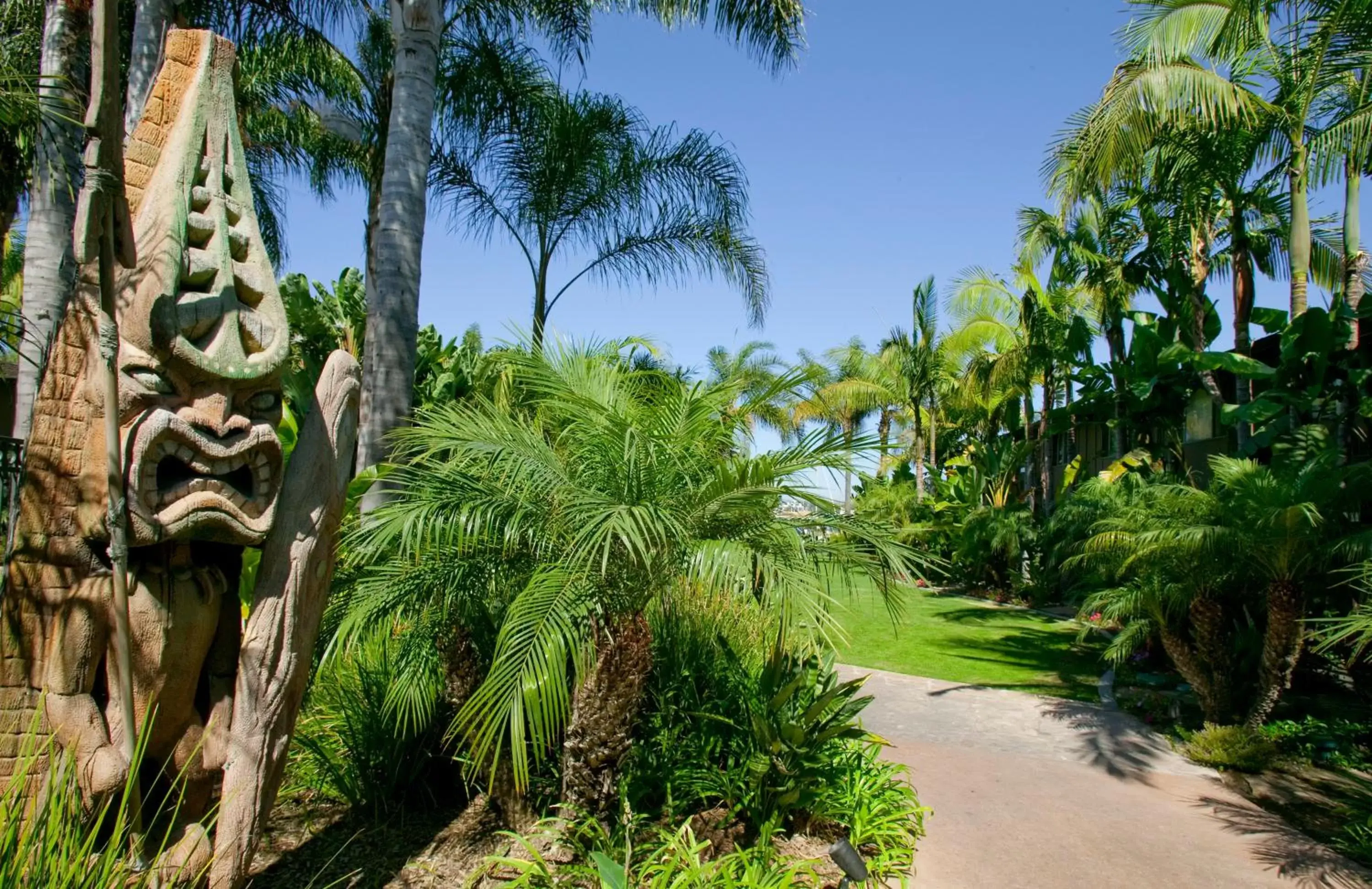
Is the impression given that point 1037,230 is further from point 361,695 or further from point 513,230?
point 361,695

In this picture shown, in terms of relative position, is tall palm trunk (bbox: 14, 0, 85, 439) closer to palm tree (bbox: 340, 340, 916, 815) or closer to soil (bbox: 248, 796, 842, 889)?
palm tree (bbox: 340, 340, 916, 815)

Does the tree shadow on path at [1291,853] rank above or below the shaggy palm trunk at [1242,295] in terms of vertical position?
below

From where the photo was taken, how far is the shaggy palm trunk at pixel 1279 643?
7.22m

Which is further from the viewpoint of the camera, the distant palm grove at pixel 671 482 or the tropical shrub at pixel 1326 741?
the tropical shrub at pixel 1326 741

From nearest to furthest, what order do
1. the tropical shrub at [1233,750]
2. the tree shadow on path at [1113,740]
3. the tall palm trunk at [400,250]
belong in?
the tall palm trunk at [400,250] → the tropical shrub at [1233,750] → the tree shadow on path at [1113,740]

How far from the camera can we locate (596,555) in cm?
455

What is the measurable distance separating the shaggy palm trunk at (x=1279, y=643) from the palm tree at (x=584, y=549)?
444 centimetres

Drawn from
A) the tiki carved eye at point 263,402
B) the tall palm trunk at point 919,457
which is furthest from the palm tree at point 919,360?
the tiki carved eye at point 263,402

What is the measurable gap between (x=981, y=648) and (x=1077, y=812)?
6.87 meters

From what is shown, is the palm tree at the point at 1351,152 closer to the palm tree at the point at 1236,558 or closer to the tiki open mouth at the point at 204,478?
the palm tree at the point at 1236,558

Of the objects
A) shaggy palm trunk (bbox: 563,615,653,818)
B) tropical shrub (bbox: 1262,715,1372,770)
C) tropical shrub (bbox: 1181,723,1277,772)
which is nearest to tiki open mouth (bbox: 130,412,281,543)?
shaggy palm trunk (bbox: 563,615,653,818)

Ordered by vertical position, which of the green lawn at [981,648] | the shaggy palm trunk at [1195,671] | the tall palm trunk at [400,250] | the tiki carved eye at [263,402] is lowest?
the green lawn at [981,648]

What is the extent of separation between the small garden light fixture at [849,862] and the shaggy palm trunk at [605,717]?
6.42 ft

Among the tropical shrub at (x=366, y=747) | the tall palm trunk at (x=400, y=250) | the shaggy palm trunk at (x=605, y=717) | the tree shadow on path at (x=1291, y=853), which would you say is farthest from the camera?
the tall palm trunk at (x=400, y=250)
